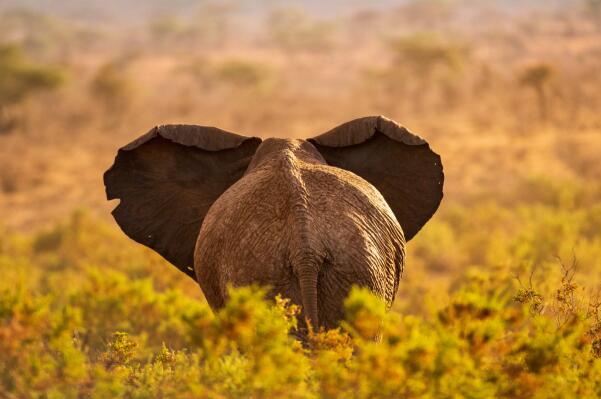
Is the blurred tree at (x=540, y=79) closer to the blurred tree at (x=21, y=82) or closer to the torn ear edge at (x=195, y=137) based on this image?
the blurred tree at (x=21, y=82)

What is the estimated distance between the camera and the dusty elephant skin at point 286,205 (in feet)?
12.8

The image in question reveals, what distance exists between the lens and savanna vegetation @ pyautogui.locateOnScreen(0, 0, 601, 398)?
344cm

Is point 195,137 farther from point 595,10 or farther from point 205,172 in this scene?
point 595,10

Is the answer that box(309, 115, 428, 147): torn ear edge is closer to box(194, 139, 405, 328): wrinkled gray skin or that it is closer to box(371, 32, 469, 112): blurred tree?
box(194, 139, 405, 328): wrinkled gray skin

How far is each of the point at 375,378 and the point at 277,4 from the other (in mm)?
111851

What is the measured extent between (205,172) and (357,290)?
2208 mm

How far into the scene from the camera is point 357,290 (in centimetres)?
327

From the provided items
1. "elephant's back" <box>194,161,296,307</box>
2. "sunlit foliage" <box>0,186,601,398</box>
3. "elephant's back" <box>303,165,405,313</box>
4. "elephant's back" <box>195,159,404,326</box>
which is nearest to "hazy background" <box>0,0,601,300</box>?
"elephant's back" <box>303,165,405,313</box>

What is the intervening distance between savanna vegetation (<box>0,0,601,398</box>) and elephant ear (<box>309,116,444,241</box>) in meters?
0.63

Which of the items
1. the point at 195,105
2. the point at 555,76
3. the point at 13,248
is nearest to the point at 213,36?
the point at 195,105

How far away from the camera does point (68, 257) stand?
14.3 m

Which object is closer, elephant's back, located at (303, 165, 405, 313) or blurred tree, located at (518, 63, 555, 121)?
elephant's back, located at (303, 165, 405, 313)

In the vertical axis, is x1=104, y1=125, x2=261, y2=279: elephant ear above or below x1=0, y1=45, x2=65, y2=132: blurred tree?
below

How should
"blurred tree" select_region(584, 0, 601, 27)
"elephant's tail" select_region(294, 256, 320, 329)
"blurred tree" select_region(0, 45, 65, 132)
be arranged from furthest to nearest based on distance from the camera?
"blurred tree" select_region(584, 0, 601, 27) → "blurred tree" select_region(0, 45, 65, 132) → "elephant's tail" select_region(294, 256, 320, 329)
